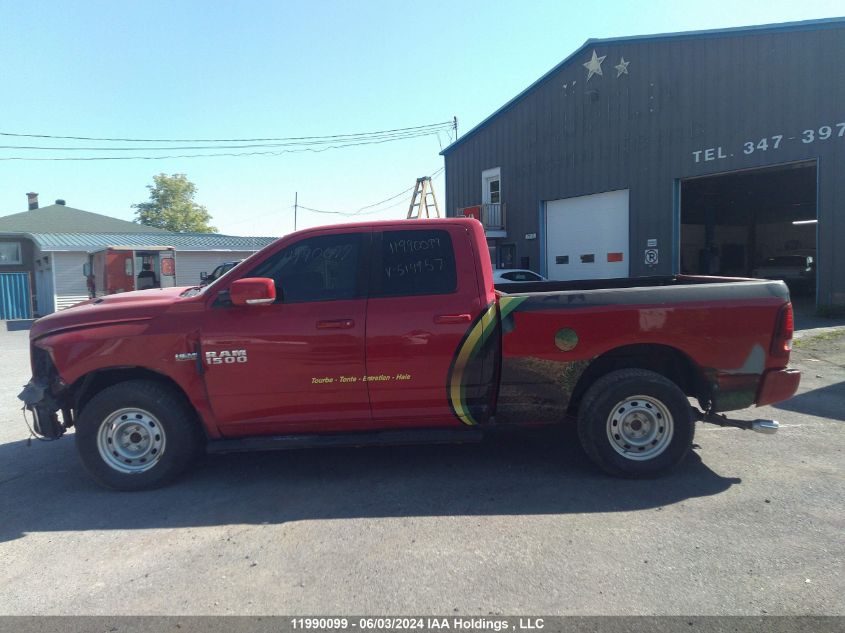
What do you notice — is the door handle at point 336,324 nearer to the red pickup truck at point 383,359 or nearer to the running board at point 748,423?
the red pickup truck at point 383,359

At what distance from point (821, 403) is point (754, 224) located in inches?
1018

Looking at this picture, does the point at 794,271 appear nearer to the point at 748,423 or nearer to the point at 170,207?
the point at 748,423

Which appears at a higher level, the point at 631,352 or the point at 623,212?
the point at 623,212

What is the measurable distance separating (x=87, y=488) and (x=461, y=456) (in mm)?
3088

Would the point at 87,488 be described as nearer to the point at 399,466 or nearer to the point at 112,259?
the point at 399,466

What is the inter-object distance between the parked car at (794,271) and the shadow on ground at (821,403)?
684 inches

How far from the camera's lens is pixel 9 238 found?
1135 inches

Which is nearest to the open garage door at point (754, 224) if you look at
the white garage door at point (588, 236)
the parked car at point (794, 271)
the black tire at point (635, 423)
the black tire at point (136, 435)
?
the parked car at point (794, 271)

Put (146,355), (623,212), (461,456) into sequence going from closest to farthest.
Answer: (146,355) < (461,456) < (623,212)

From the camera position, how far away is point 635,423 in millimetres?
4602

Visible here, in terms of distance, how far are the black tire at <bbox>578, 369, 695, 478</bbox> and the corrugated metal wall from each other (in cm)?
2705

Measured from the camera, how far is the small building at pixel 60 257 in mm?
24516

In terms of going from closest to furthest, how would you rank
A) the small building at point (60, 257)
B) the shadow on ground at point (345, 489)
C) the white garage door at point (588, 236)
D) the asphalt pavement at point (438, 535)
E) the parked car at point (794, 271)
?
the asphalt pavement at point (438, 535) → the shadow on ground at point (345, 489) → the white garage door at point (588, 236) → the parked car at point (794, 271) → the small building at point (60, 257)

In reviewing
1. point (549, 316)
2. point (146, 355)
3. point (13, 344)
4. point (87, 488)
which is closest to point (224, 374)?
point (146, 355)
